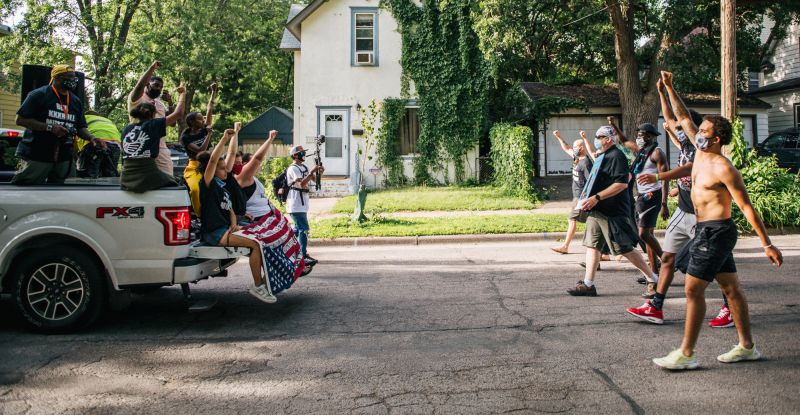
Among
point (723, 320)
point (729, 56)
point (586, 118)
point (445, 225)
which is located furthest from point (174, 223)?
point (586, 118)

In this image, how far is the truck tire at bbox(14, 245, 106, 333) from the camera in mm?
5410

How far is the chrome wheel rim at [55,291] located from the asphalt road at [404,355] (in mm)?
240

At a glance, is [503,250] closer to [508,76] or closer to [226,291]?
[226,291]

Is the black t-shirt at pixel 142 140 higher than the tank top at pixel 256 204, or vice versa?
the black t-shirt at pixel 142 140

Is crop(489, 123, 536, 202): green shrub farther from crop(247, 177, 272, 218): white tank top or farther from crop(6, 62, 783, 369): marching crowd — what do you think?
A: crop(247, 177, 272, 218): white tank top

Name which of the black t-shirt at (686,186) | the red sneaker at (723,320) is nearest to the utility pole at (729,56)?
the black t-shirt at (686,186)

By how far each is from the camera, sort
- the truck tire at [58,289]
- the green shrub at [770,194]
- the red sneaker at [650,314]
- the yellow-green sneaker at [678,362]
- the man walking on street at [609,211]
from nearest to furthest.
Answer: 1. the yellow-green sneaker at [678,362]
2. the truck tire at [58,289]
3. the red sneaker at [650,314]
4. the man walking on street at [609,211]
5. the green shrub at [770,194]

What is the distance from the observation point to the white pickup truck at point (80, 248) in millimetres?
5410

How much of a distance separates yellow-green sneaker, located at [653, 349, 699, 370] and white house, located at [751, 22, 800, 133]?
28.6m

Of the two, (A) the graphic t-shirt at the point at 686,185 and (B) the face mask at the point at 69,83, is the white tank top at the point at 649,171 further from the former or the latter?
(B) the face mask at the point at 69,83

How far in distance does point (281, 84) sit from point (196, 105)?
339 inches

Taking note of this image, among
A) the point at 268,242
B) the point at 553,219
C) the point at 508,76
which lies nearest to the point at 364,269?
the point at 268,242

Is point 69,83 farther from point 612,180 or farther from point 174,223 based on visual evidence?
point 612,180

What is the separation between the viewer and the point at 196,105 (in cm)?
3884
